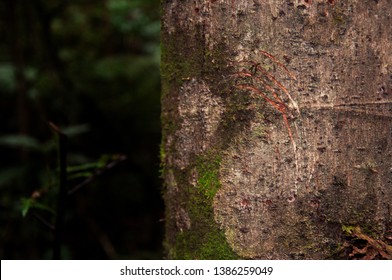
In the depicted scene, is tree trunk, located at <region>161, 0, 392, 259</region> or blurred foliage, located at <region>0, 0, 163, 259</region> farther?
blurred foliage, located at <region>0, 0, 163, 259</region>

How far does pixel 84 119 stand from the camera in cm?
447

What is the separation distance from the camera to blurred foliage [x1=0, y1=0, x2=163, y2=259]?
3906 mm

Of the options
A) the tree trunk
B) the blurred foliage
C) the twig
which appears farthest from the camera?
the blurred foliage

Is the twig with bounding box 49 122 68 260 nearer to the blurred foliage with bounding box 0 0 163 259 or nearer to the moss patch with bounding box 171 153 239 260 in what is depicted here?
the moss patch with bounding box 171 153 239 260

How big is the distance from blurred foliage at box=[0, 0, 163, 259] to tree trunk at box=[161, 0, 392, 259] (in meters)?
2.57

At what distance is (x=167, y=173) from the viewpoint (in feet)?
3.92

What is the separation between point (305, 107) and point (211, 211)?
0.32 metres

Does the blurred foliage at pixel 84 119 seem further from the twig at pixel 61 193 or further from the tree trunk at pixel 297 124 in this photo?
the tree trunk at pixel 297 124

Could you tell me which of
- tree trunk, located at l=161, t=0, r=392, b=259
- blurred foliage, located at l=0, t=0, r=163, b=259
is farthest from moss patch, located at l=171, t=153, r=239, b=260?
blurred foliage, located at l=0, t=0, r=163, b=259

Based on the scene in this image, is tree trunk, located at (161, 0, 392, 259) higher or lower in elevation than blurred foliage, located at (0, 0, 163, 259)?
lower

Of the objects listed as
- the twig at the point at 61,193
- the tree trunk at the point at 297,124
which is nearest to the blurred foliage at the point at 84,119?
the twig at the point at 61,193

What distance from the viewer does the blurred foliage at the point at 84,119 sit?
154 inches

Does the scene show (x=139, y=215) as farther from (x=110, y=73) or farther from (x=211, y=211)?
(x=211, y=211)
